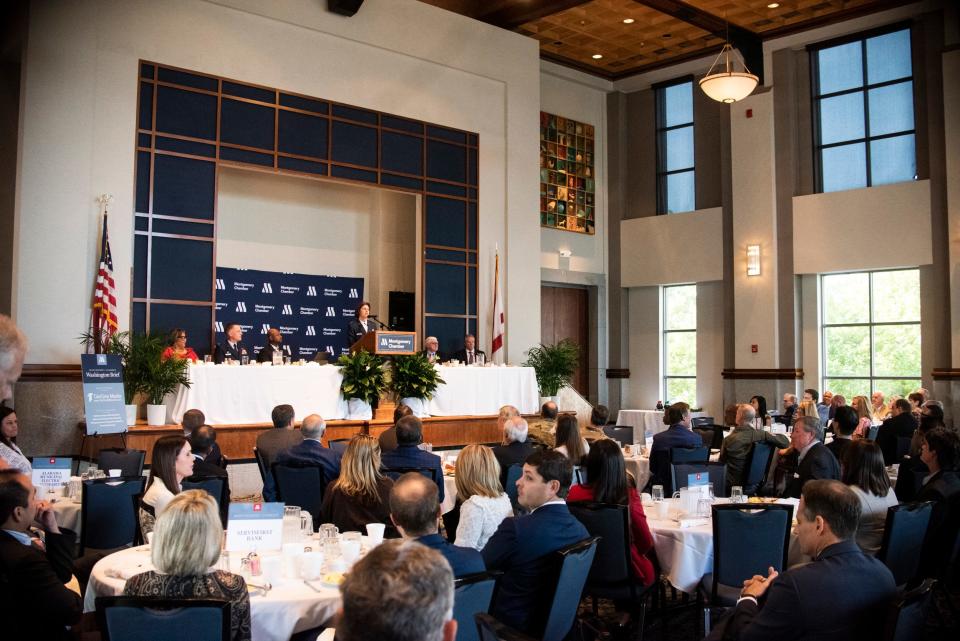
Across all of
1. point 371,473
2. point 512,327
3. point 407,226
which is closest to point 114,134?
point 407,226

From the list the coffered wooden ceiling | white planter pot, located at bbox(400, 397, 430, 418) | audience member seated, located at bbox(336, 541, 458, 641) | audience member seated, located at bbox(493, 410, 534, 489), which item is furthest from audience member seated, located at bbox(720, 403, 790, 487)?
the coffered wooden ceiling

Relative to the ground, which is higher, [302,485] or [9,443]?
[9,443]

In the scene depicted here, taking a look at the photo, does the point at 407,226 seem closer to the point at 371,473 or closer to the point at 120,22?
the point at 120,22

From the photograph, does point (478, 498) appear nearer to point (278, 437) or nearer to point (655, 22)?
point (278, 437)

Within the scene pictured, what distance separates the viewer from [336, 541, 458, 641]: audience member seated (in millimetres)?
1550

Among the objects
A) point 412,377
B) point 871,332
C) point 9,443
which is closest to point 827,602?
point 9,443

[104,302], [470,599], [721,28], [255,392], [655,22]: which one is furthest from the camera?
[655,22]

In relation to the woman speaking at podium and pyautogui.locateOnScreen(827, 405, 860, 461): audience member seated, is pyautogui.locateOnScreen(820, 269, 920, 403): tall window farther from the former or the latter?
pyautogui.locateOnScreen(827, 405, 860, 461): audience member seated

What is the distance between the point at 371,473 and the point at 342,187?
397 inches

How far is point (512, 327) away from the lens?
14.3 m

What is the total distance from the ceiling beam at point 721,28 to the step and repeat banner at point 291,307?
6606 mm

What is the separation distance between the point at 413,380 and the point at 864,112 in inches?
356

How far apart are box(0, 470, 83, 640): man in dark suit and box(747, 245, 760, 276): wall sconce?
13589 millimetres

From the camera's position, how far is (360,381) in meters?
10.6
